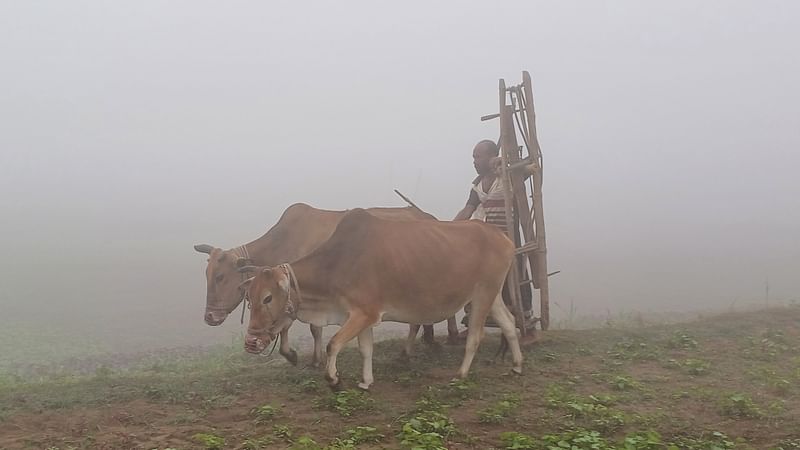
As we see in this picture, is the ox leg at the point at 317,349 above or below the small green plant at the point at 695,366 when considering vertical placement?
above

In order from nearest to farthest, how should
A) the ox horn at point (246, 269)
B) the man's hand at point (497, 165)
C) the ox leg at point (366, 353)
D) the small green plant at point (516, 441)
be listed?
the small green plant at point (516, 441)
the ox leg at point (366, 353)
the ox horn at point (246, 269)
the man's hand at point (497, 165)


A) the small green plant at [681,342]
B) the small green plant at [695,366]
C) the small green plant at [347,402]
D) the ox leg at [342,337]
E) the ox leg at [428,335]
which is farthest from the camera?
the ox leg at [428,335]

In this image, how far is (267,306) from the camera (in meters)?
6.31

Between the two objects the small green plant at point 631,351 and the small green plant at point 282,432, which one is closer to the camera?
the small green plant at point 282,432

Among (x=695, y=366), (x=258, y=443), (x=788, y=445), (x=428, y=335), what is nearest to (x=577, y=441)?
(x=788, y=445)

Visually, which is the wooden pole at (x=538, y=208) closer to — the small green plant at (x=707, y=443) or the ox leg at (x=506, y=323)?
the ox leg at (x=506, y=323)

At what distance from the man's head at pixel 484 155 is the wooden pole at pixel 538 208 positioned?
0.55 metres

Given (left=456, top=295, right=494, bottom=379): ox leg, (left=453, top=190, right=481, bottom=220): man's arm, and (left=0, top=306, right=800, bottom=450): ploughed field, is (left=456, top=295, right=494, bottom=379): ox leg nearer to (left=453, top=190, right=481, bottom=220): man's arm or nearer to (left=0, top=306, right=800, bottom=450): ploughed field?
(left=0, top=306, right=800, bottom=450): ploughed field

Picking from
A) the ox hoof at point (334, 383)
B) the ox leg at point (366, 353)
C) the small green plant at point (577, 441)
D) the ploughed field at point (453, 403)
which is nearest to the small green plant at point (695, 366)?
the ploughed field at point (453, 403)

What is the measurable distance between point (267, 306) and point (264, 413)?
1.09 metres

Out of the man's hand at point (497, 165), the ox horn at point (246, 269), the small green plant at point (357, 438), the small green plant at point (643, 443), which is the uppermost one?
the man's hand at point (497, 165)

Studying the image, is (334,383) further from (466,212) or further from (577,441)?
(466,212)

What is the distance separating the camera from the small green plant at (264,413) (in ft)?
17.9

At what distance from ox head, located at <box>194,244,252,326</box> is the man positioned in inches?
112
